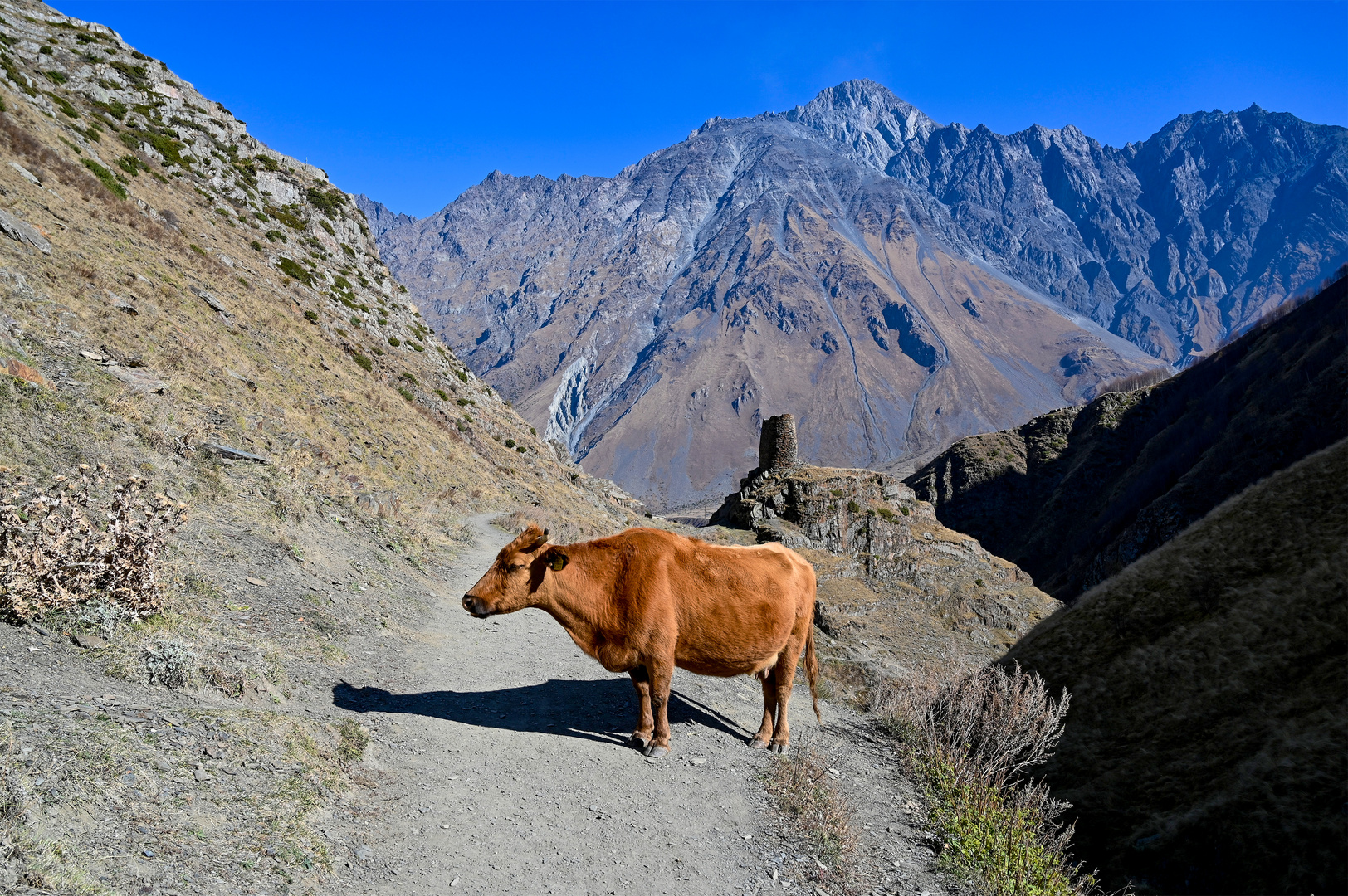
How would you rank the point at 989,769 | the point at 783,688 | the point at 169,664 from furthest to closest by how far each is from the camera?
the point at 783,688, the point at 989,769, the point at 169,664

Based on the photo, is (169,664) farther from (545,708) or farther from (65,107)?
(65,107)

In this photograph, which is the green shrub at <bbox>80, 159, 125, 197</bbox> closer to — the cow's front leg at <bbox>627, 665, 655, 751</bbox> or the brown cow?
the brown cow

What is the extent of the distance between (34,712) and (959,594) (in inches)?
1295

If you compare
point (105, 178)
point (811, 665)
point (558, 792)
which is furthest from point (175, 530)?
point (105, 178)

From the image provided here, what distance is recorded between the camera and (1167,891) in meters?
6.32

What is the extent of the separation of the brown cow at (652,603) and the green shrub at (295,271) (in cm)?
4345

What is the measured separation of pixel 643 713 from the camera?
7711 millimetres

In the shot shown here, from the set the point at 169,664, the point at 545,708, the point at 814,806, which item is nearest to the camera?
the point at 169,664

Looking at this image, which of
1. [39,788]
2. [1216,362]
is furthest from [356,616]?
[1216,362]

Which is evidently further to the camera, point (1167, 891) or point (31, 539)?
point (31, 539)

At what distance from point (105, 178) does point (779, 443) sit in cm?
3256

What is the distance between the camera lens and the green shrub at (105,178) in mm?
29359

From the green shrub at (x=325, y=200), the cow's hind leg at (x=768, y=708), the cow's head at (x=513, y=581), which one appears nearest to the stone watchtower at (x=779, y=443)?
the cow's hind leg at (x=768, y=708)

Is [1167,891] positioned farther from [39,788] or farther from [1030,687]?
[39,788]
